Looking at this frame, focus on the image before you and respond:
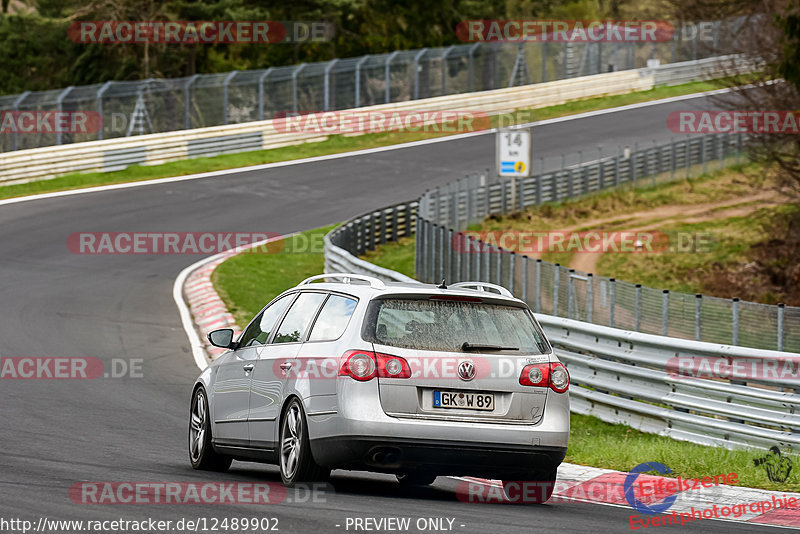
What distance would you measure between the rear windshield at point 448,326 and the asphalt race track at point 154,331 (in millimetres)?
1057

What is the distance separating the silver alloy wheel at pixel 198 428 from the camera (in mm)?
10531

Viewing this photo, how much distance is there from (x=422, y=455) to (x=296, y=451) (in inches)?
36.1

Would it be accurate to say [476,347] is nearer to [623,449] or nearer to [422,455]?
[422,455]

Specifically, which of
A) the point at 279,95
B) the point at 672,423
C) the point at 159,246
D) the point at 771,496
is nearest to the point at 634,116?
the point at 279,95

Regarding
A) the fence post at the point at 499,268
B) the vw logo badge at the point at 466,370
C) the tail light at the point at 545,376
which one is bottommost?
the fence post at the point at 499,268

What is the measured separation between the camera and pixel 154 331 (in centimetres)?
2059

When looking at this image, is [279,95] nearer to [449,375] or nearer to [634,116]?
[634,116]

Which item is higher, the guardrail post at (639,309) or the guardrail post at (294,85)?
the guardrail post at (639,309)

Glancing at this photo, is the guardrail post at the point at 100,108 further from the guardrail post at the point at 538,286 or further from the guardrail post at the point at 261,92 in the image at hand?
the guardrail post at the point at 538,286

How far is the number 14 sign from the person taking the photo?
34562 mm

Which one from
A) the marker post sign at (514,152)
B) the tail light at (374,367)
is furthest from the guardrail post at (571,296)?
the marker post sign at (514,152)

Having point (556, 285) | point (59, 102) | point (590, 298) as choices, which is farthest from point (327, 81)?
point (590, 298)

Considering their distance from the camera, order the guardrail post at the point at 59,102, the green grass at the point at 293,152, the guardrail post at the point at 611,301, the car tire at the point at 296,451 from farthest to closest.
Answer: the guardrail post at the point at 59,102 < the green grass at the point at 293,152 < the guardrail post at the point at 611,301 < the car tire at the point at 296,451

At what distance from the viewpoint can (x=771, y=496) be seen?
938 centimetres
